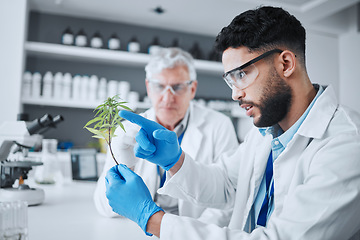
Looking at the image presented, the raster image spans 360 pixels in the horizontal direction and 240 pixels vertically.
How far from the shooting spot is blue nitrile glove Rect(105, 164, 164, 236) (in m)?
0.94

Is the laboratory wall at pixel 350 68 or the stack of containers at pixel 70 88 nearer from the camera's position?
the stack of containers at pixel 70 88

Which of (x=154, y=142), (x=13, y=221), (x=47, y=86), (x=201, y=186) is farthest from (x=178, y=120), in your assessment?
(x=47, y=86)

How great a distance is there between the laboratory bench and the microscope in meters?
0.07

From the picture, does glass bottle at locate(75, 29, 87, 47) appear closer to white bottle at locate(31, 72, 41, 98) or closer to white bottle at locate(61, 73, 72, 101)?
white bottle at locate(61, 73, 72, 101)

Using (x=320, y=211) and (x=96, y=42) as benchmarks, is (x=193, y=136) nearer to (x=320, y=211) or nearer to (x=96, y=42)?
(x=320, y=211)

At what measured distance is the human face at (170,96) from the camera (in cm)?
178

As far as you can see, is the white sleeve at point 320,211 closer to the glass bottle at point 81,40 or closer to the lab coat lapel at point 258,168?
the lab coat lapel at point 258,168

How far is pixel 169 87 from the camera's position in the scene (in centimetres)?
177

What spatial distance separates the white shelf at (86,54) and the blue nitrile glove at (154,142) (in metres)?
2.35

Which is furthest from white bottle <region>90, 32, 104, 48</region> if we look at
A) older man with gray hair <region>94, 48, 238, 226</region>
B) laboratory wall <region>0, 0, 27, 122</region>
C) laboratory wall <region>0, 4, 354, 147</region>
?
older man with gray hair <region>94, 48, 238, 226</region>

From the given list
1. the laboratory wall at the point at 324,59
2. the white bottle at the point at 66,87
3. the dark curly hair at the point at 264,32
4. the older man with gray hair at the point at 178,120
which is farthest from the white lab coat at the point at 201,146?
the laboratory wall at the point at 324,59

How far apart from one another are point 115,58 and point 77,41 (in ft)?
1.49

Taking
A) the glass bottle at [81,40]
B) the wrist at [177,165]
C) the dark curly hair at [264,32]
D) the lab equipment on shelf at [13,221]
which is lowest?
the lab equipment on shelf at [13,221]

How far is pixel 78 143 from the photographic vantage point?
355 centimetres
